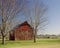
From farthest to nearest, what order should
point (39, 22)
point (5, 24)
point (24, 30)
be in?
point (24, 30) < point (39, 22) < point (5, 24)

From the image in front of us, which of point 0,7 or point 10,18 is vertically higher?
point 0,7

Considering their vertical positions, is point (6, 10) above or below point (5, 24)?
above

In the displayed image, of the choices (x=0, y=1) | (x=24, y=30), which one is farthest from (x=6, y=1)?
(x=24, y=30)

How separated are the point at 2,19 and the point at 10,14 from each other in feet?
5.38

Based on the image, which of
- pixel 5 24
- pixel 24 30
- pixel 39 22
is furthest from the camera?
pixel 24 30

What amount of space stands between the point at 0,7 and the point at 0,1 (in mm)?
1042

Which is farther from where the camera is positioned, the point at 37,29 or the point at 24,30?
the point at 24,30

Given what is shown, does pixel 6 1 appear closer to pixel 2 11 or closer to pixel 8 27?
pixel 2 11

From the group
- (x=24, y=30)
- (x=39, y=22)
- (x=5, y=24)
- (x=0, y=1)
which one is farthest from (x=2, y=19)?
(x=24, y=30)

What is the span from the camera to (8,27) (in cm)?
3141

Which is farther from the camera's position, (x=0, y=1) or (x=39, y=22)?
(x=39, y=22)

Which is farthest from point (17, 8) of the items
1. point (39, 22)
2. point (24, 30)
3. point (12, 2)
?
point (24, 30)

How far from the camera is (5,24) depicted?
3136cm

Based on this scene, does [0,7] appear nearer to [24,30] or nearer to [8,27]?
[8,27]
